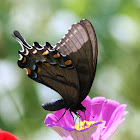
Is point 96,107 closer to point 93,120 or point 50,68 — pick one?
point 93,120

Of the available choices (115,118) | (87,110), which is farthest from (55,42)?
(115,118)

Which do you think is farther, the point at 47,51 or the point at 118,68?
the point at 118,68

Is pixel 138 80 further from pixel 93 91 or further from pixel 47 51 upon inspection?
pixel 47 51

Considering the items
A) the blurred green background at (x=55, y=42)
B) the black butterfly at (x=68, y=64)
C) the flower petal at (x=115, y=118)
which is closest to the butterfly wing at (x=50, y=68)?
the black butterfly at (x=68, y=64)

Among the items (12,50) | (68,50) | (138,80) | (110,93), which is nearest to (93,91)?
(110,93)

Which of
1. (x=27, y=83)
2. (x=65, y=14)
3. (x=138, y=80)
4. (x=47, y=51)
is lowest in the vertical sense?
(x=47, y=51)
